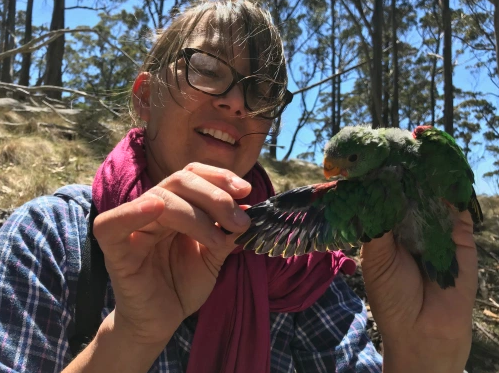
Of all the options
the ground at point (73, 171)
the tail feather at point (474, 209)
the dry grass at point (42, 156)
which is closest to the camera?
the tail feather at point (474, 209)

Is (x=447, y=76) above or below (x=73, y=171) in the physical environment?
above

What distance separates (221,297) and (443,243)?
77 centimetres

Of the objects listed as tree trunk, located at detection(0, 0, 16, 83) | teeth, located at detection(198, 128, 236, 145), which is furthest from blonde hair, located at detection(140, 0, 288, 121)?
tree trunk, located at detection(0, 0, 16, 83)

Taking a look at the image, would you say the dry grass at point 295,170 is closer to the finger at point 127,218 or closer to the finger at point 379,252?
the finger at point 379,252

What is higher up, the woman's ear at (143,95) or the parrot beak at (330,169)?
the woman's ear at (143,95)

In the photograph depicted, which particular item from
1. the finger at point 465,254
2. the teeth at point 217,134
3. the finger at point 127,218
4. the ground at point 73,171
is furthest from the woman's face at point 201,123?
the ground at point 73,171

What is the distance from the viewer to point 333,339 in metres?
1.38

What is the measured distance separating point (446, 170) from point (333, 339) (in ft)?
2.29

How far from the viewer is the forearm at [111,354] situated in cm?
87

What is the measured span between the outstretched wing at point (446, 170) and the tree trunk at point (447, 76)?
6.05 meters

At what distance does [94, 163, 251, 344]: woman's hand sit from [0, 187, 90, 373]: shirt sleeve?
10.0 inches

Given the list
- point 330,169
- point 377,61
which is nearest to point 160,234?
point 330,169

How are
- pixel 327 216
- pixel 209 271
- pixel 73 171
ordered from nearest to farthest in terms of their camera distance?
pixel 209 271 → pixel 327 216 → pixel 73 171

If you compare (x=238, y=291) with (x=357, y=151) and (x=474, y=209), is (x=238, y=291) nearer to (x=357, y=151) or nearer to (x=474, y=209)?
(x=357, y=151)
